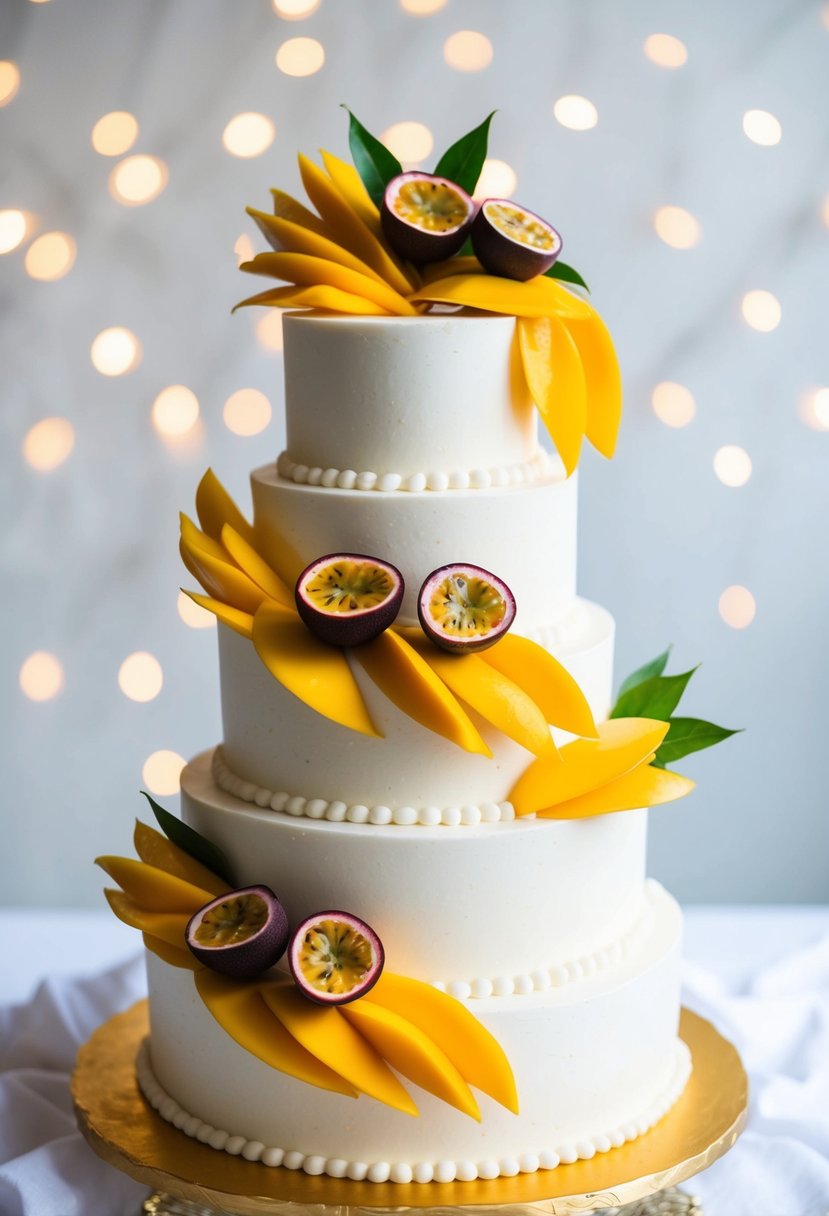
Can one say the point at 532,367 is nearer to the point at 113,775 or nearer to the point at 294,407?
the point at 294,407

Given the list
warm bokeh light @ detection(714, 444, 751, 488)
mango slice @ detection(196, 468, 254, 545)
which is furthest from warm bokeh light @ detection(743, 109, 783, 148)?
mango slice @ detection(196, 468, 254, 545)

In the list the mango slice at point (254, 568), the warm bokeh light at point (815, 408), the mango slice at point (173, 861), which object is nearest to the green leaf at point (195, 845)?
the mango slice at point (173, 861)

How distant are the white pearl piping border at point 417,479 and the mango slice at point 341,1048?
2.13ft

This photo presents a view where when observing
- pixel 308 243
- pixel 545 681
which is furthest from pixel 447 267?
pixel 545 681

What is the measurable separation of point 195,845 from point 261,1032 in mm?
295

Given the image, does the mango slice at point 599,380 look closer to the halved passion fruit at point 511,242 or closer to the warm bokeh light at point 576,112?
the halved passion fruit at point 511,242

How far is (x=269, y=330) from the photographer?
2.98 m

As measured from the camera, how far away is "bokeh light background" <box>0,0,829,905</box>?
9.39 feet

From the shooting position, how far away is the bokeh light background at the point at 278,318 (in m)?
2.86

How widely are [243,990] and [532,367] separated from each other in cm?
88

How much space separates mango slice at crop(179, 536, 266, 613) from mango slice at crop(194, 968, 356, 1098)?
486 millimetres

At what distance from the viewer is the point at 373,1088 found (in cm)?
167

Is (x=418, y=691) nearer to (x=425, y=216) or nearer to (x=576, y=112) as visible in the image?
(x=425, y=216)

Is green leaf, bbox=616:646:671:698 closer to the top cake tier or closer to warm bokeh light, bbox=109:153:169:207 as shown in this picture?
the top cake tier
